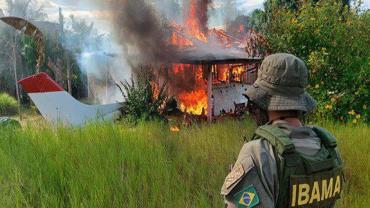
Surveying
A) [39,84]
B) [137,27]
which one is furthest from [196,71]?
[39,84]

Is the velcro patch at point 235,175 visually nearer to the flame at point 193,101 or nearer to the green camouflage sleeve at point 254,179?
the green camouflage sleeve at point 254,179

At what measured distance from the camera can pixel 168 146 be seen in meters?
5.28

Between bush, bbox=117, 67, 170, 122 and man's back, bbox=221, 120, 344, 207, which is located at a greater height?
man's back, bbox=221, 120, 344, 207

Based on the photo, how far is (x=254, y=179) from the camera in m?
1.70

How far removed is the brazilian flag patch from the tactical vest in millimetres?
158

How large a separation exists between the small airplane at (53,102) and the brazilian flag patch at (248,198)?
879 cm

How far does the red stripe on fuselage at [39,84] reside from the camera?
10.4 meters

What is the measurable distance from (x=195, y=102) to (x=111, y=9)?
200 inches

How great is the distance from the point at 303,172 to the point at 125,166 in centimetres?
287

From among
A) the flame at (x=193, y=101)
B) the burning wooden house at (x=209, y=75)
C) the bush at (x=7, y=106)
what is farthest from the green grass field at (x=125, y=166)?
the bush at (x=7, y=106)

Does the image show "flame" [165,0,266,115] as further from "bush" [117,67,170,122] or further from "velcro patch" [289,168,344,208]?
"velcro patch" [289,168,344,208]

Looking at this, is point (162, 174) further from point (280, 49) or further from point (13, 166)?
point (280, 49)

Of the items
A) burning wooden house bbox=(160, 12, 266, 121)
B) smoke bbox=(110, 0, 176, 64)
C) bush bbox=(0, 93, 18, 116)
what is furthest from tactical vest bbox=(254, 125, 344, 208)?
bush bbox=(0, 93, 18, 116)

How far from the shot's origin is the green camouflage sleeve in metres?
1.69
